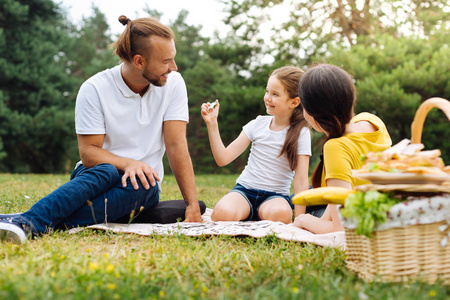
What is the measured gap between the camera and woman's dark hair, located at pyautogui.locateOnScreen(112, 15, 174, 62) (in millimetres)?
3043

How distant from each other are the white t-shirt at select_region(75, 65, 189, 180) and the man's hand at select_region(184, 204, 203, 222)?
0.38m

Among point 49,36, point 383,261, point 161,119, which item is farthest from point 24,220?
point 49,36

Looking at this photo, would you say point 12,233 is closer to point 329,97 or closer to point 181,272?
point 181,272

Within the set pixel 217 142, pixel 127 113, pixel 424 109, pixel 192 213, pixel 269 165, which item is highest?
pixel 424 109

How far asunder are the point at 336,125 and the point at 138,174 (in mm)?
1249

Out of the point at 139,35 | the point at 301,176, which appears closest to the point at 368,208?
the point at 301,176

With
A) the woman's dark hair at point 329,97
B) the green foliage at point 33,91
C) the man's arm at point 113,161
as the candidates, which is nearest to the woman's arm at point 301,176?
the woman's dark hair at point 329,97

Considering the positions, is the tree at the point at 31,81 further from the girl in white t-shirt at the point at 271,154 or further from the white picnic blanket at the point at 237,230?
the white picnic blanket at the point at 237,230

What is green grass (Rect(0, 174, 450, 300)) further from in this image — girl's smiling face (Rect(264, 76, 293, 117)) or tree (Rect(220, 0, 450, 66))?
tree (Rect(220, 0, 450, 66))

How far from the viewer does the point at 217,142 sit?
3.37 m

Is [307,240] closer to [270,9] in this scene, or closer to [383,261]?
[383,261]

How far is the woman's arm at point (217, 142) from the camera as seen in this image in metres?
3.25

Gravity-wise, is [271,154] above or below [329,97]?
below

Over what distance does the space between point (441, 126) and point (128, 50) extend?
990 cm
